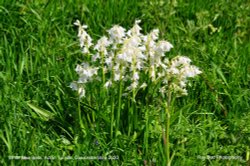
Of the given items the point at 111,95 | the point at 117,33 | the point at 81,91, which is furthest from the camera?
the point at 111,95

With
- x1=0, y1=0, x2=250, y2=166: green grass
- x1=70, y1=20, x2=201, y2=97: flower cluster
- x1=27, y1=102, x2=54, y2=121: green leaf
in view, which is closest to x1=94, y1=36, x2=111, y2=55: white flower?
x1=70, y1=20, x2=201, y2=97: flower cluster

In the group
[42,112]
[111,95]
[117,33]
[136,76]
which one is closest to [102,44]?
[117,33]

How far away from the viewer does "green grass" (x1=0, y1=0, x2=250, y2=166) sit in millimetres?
3240

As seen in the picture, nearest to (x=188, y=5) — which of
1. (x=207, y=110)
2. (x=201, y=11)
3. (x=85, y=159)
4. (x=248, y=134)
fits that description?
(x=201, y=11)

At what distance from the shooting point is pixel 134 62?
3150 millimetres

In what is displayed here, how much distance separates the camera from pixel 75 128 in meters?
3.39

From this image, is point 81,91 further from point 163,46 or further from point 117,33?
point 163,46

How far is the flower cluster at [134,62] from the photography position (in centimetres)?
310

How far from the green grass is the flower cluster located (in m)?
0.17

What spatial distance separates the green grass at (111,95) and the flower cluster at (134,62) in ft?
0.55

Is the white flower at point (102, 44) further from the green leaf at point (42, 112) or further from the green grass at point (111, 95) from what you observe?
the green leaf at point (42, 112)

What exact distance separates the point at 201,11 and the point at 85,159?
2.02 meters

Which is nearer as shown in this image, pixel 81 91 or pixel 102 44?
pixel 102 44

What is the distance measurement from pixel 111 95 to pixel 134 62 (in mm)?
350
